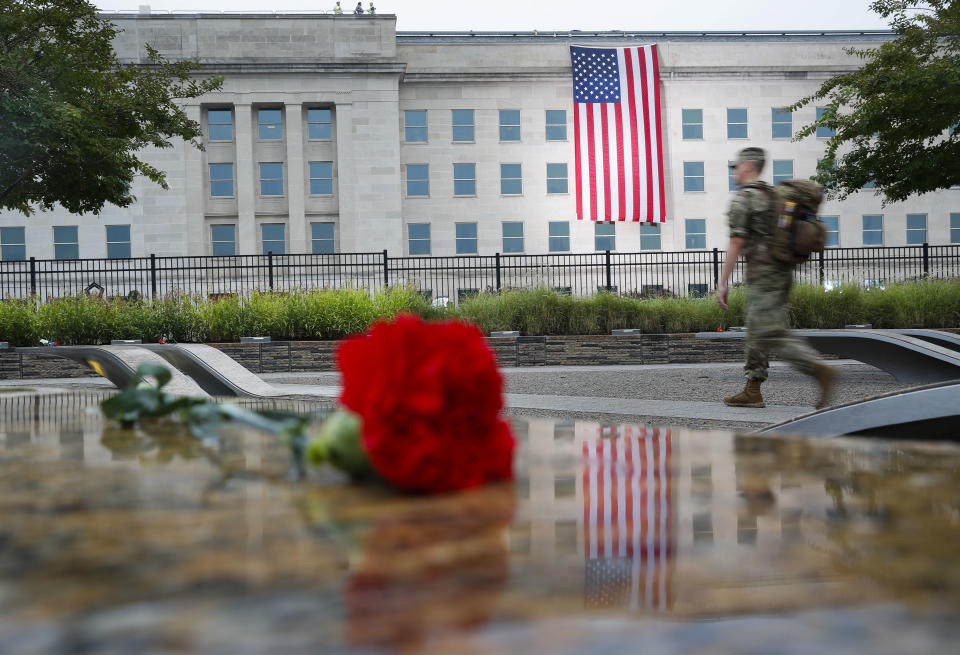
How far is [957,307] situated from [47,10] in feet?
61.7

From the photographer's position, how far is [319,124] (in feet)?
146

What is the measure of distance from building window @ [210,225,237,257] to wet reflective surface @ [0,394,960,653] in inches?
1787

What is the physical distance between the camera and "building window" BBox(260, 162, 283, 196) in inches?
1762

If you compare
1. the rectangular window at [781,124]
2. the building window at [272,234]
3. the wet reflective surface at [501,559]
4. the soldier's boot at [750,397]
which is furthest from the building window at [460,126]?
the wet reflective surface at [501,559]

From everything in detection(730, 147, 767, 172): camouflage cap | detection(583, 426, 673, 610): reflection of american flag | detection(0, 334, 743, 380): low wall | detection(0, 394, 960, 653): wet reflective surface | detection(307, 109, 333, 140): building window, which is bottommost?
detection(0, 334, 743, 380): low wall

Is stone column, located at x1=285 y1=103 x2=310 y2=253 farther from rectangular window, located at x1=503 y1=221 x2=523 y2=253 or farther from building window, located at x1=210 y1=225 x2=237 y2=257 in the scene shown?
rectangular window, located at x1=503 y1=221 x2=523 y2=253

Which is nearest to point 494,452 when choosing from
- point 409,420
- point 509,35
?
point 409,420

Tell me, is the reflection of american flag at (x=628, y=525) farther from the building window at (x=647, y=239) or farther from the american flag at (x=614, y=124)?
the building window at (x=647, y=239)

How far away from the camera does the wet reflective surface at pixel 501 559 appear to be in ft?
1.59

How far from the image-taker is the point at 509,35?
48562mm

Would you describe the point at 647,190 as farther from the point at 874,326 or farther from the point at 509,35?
the point at 874,326

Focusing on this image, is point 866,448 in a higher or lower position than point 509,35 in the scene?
lower

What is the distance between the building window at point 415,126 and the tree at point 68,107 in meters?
28.3

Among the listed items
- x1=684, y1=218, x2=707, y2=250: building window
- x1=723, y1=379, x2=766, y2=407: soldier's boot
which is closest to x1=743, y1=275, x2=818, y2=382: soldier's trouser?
x1=723, y1=379, x2=766, y2=407: soldier's boot
